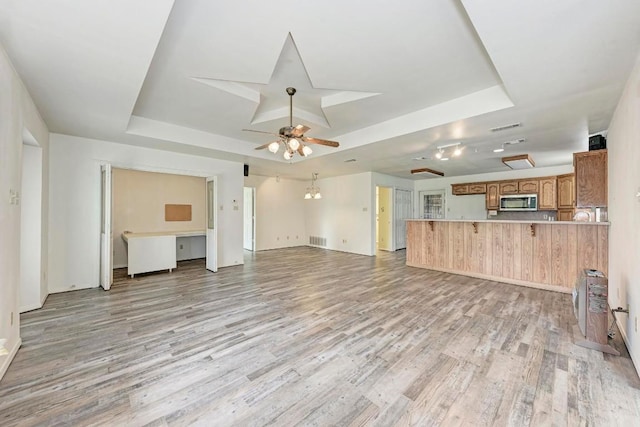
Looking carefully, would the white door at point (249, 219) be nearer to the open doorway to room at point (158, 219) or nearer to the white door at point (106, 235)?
the open doorway to room at point (158, 219)

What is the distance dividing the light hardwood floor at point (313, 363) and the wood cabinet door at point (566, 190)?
4.25 m

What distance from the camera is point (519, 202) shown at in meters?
7.30

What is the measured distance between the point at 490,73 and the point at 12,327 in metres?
5.21

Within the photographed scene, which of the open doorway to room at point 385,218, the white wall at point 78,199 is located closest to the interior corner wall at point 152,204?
the white wall at point 78,199

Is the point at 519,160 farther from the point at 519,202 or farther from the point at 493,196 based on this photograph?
the point at 493,196

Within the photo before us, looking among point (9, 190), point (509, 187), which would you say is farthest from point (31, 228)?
point (509, 187)

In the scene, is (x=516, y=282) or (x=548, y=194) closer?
(x=516, y=282)

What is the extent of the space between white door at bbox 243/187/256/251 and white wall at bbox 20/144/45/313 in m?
5.11

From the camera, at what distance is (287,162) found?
20.5 ft

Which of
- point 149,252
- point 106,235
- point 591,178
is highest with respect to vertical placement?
point 591,178

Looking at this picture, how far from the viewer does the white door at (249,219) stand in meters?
8.38

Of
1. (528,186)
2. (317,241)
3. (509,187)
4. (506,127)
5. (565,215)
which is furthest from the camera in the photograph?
(317,241)

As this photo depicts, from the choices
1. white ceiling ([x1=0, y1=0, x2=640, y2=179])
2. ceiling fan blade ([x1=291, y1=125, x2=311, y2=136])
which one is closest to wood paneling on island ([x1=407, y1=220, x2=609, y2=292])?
white ceiling ([x1=0, y1=0, x2=640, y2=179])

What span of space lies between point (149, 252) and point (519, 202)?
363 inches
